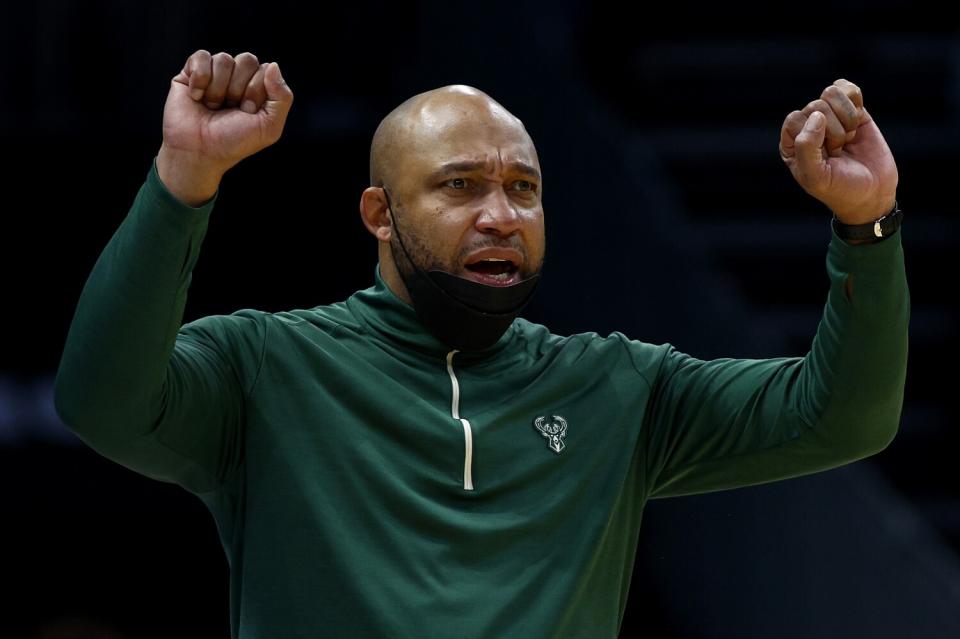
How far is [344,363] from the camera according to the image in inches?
117

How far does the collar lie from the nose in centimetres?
21

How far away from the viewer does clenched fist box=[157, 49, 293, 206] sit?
2.58 meters

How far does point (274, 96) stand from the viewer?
2635mm

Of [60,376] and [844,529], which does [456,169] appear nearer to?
[60,376]

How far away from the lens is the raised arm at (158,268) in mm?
2555

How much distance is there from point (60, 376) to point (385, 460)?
0.57 meters

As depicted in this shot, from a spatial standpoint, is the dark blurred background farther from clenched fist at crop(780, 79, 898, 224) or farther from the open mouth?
clenched fist at crop(780, 79, 898, 224)

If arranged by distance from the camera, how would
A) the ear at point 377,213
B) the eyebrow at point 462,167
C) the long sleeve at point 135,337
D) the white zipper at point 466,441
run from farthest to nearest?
the ear at point 377,213 → the eyebrow at point 462,167 → the white zipper at point 466,441 → the long sleeve at point 135,337

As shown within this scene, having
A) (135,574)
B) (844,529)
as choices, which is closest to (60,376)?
(844,529)

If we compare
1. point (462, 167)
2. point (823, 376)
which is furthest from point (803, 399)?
point (462, 167)

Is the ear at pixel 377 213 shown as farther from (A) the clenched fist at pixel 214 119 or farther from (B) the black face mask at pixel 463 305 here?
(A) the clenched fist at pixel 214 119

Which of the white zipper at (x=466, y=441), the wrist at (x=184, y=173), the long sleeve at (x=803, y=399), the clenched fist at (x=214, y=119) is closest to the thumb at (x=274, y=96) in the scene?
the clenched fist at (x=214, y=119)

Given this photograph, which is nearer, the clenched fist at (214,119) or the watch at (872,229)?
the clenched fist at (214,119)

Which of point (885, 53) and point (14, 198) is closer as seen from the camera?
point (14, 198)
